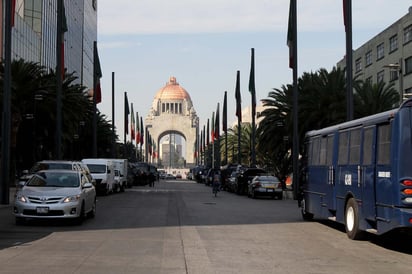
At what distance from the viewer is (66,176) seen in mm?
19797

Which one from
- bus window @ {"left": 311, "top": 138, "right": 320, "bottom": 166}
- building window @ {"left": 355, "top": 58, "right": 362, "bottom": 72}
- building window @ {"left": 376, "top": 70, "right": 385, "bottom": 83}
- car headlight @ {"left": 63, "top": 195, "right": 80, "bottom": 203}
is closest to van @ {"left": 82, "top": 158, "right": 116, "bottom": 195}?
car headlight @ {"left": 63, "top": 195, "right": 80, "bottom": 203}

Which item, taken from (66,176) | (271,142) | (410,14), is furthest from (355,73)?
(66,176)

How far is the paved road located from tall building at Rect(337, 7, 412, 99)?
4454 cm

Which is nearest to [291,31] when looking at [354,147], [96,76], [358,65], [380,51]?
[96,76]

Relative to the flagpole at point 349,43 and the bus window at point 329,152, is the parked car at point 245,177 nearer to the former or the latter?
the flagpole at point 349,43

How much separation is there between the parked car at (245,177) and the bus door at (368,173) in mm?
29124

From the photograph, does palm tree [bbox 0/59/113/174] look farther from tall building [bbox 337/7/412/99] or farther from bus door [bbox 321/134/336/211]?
bus door [bbox 321/134/336/211]

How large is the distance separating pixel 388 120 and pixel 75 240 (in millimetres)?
7541

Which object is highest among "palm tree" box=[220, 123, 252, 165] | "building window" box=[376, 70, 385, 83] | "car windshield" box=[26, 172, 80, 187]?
"building window" box=[376, 70, 385, 83]

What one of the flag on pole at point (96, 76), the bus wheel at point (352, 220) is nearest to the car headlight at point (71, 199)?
the bus wheel at point (352, 220)

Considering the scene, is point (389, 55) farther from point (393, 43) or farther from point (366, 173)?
point (366, 173)

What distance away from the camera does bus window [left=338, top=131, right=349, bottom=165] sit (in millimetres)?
16805

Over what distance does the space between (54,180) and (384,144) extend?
10.2m

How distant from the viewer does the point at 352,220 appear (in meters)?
15.8
